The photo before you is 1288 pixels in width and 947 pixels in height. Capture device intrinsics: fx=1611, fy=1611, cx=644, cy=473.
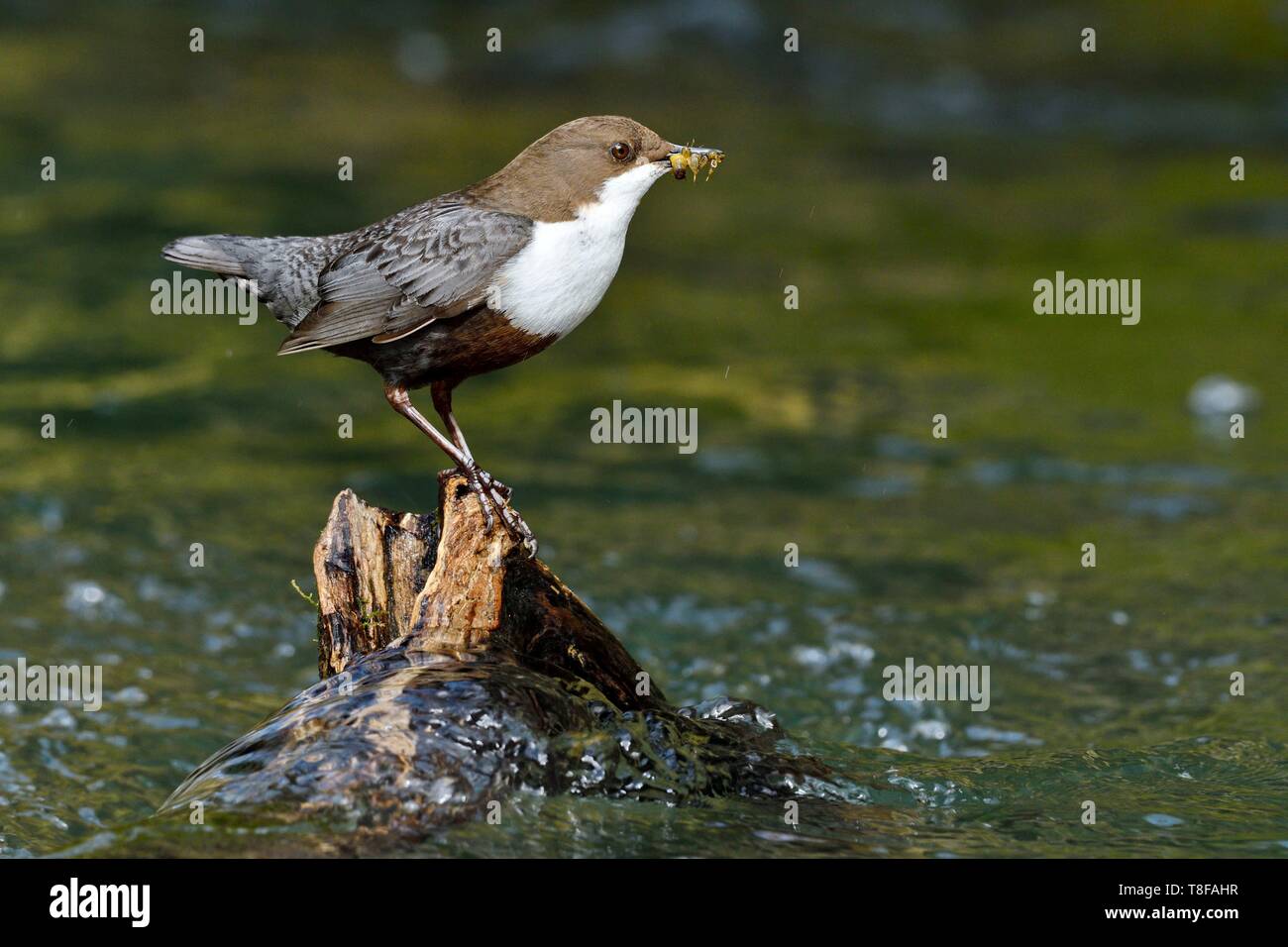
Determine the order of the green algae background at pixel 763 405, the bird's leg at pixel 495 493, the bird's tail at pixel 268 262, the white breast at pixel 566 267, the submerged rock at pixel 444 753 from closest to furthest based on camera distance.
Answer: the submerged rock at pixel 444 753, the white breast at pixel 566 267, the bird's leg at pixel 495 493, the bird's tail at pixel 268 262, the green algae background at pixel 763 405

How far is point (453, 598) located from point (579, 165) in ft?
4.64

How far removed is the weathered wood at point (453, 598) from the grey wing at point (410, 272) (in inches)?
21.0

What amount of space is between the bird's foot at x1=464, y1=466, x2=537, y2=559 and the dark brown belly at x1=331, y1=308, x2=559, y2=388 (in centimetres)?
34

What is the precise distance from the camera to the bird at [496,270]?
501cm

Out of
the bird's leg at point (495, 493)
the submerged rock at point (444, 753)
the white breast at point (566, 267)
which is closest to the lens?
the submerged rock at point (444, 753)

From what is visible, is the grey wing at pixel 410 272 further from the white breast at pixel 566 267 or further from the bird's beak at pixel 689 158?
the bird's beak at pixel 689 158

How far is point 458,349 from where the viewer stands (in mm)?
5094

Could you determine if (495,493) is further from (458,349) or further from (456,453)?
(458,349)

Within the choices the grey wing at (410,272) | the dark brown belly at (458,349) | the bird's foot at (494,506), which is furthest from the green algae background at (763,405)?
the grey wing at (410,272)

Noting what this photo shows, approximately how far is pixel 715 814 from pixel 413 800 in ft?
3.08

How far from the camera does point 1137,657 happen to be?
7484mm

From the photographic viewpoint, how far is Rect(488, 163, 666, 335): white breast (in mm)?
4965

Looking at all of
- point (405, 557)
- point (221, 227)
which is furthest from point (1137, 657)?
point (221, 227)

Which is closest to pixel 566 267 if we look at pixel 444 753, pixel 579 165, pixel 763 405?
→ pixel 579 165
